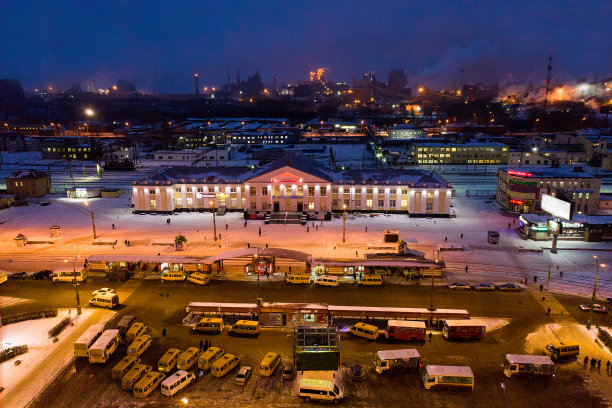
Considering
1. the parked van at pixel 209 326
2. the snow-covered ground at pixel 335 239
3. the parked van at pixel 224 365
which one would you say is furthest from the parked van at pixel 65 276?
the parked van at pixel 224 365

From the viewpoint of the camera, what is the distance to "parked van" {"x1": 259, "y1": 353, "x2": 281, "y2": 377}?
26016mm

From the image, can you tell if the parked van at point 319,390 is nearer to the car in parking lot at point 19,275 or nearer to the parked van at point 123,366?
the parked van at point 123,366

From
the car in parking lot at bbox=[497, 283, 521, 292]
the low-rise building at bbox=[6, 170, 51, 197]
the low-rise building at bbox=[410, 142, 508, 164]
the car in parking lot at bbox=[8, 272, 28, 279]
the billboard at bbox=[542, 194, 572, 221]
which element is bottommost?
the car in parking lot at bbox=[497, 283, 521, 292]

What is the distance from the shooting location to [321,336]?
26.3m

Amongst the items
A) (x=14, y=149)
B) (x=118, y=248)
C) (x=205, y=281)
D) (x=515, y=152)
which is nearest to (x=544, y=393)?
(x=205, y=281)

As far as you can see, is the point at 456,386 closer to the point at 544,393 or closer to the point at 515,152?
the point at 544,393

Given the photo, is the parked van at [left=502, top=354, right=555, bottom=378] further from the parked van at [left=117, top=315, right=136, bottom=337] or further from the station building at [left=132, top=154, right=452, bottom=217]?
the station building at [left=132, top=154, right=452, bottom=217]

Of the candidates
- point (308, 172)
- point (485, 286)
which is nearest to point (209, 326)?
point (485, 286)

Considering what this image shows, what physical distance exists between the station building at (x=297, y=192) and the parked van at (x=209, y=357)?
35.7m

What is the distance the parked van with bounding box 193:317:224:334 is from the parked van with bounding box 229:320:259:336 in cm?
91

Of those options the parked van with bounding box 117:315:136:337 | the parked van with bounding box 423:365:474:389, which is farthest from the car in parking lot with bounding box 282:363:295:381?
the parked van with bounding box 117:315:136:337

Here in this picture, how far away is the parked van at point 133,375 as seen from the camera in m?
24.9

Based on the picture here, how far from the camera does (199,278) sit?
39.6 meters

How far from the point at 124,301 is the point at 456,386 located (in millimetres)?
26863
